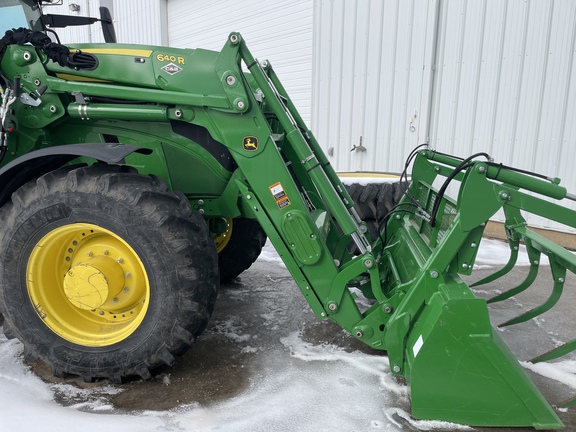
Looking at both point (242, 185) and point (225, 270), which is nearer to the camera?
point (242, 185)

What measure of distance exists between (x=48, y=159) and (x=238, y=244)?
170 centimetres

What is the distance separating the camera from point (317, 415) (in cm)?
211

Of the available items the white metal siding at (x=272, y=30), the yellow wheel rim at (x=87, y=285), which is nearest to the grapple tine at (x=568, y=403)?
the yellow wheel rim at (x=87, y=285)

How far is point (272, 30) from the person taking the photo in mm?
7652

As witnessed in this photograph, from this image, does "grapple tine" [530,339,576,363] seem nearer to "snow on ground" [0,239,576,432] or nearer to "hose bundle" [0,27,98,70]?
"snow on ground" [0,239,576,432]

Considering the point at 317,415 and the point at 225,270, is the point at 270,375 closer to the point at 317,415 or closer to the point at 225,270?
the point at 317,415

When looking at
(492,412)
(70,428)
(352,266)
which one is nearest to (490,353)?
(492,412)

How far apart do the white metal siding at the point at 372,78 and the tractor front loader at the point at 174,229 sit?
370 cm

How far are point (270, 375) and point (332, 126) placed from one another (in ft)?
16.8

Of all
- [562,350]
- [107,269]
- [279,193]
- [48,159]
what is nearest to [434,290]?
[562,350]

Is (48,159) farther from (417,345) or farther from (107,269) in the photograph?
(417,345)

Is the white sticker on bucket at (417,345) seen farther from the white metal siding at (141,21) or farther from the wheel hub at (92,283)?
the white metal siding at (141,21)

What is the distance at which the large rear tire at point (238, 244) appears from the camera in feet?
12.1

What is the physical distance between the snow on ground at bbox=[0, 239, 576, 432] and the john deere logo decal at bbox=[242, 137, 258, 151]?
125 cm
